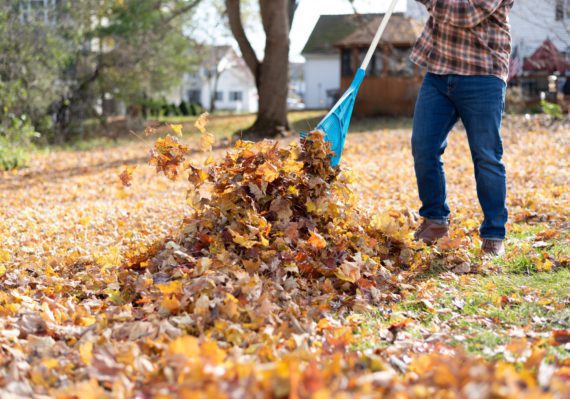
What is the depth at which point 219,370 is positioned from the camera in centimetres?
198

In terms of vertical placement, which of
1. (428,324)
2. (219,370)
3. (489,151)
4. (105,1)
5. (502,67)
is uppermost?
(105,1)

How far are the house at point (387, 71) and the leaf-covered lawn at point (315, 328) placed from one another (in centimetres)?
1665

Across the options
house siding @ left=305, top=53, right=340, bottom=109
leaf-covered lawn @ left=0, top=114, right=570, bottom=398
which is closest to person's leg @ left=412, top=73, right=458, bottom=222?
leaf-covered lawn @ left=0, top=114, right=570, bottom=398

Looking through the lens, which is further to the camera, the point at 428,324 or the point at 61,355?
the point at 428,324

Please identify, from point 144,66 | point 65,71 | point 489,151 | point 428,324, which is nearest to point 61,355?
point 428,324

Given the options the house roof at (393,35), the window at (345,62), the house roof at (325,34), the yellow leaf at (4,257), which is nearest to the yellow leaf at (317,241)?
the yellow leaf at (4,257)

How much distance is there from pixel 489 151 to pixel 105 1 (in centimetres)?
1640

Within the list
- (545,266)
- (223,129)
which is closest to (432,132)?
(545,266)

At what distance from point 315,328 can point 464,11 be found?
6.89 ft

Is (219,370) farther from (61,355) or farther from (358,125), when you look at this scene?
(358,125)

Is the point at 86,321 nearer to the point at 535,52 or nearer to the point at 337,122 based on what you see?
the point at 337,122

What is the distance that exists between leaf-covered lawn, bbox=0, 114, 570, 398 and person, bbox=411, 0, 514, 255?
0.37 meters

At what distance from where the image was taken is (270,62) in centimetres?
1574

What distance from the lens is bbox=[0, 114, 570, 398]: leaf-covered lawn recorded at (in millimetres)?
1987
